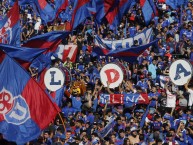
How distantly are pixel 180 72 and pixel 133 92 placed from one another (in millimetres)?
1747

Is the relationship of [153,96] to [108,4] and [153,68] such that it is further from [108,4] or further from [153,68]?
[108,4]

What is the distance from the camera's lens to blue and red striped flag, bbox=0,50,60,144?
16.5 metres

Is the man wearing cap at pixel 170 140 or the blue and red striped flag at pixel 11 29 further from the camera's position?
the blue and red striped flag at pixel 11 29

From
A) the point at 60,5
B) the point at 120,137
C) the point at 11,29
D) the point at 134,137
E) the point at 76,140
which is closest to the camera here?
the point at 134,137

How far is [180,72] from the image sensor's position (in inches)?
840

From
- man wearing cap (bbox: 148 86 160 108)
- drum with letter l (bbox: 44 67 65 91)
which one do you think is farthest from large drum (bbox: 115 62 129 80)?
drum with letter l (bbox: 44 67 65 91)

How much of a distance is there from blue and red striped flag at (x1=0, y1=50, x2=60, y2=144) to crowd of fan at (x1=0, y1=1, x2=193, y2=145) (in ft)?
7.93

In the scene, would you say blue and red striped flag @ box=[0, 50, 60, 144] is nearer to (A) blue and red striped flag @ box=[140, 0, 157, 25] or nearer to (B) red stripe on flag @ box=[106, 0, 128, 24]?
(B) red stripe on flag @ box=[106, 0, 128, 24]

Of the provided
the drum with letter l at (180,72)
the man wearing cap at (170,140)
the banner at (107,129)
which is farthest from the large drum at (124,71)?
the man wearing cap at (170,140)

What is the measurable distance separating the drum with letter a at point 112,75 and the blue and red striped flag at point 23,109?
5.29 meters

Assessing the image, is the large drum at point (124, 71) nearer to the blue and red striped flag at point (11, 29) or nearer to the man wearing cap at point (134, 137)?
the blue and red striped flag at point (11, 29)

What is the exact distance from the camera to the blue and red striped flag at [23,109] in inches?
651

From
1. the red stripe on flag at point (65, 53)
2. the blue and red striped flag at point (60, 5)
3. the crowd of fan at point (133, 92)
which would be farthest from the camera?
the blue and red striped flag at point (60, 5)

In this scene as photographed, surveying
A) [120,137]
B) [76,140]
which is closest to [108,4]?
[120,137]
